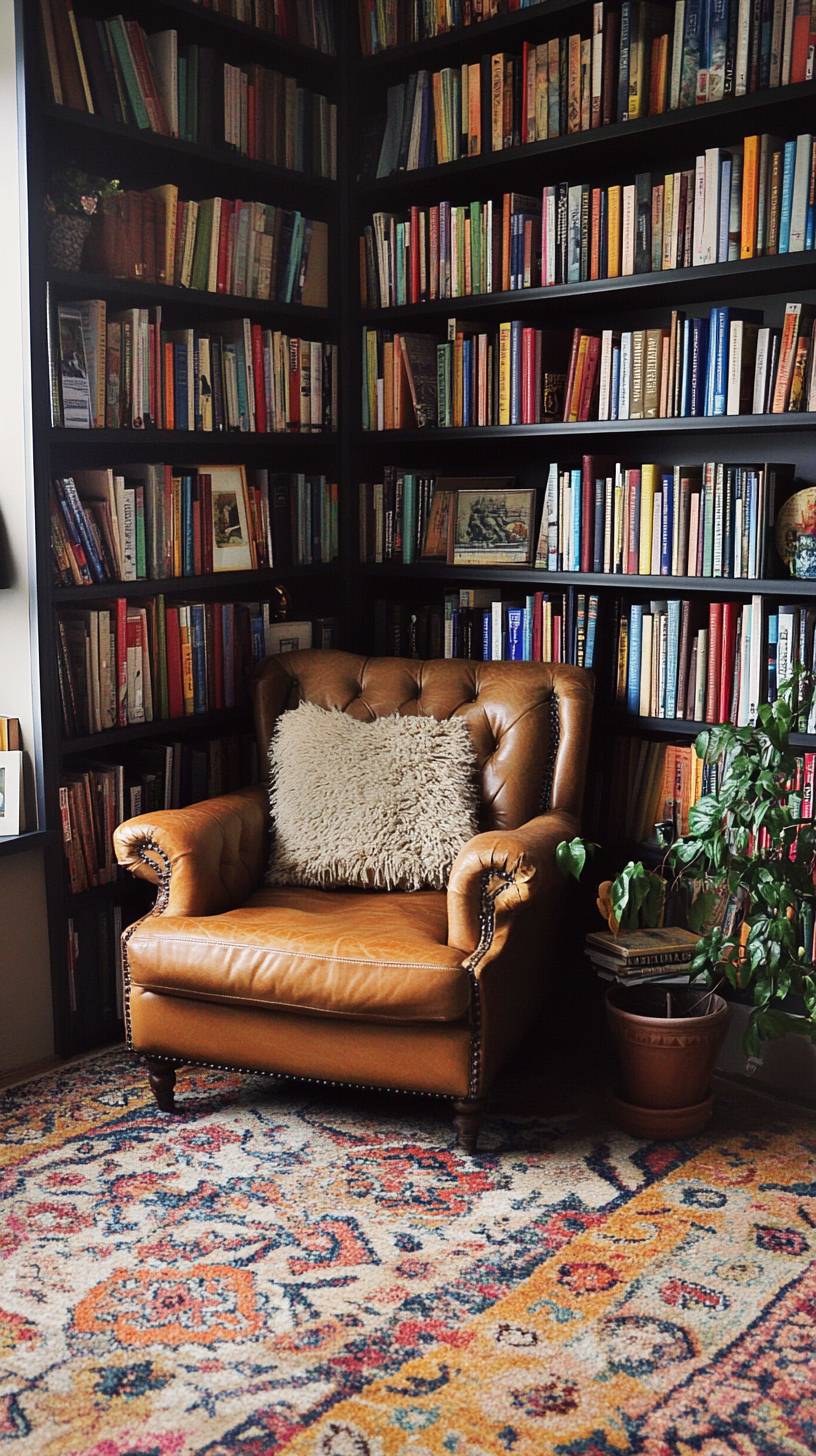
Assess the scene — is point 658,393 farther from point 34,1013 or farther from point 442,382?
point 34,1013

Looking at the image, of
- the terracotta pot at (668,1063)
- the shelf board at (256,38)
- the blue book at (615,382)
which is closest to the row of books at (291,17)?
the shelf board at (256,38)

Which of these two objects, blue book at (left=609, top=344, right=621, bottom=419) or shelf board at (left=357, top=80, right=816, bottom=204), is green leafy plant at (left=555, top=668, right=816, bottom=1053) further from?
shelf board at (left=357, top=80, right=816, bottom=204)

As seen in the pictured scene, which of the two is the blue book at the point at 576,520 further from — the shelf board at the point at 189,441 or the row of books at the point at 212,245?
the row of books at the point at 212,245

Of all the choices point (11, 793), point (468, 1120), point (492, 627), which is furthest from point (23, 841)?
point (492, 627)

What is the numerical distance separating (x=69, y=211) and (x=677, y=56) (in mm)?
1383

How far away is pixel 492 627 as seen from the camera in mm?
3779

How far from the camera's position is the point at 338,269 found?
3947mm

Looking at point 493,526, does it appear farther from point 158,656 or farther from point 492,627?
point 158,656

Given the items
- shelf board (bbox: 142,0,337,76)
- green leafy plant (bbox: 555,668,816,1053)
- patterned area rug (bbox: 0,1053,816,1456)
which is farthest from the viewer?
shelf board (bbox: 142,0,337,76)

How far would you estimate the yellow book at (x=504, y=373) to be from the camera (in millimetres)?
3635

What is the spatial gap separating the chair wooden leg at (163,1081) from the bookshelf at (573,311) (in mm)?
1225

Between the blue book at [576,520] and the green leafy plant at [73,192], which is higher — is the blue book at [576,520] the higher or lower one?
the lower one

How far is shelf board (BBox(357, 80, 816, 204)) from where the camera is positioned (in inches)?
120

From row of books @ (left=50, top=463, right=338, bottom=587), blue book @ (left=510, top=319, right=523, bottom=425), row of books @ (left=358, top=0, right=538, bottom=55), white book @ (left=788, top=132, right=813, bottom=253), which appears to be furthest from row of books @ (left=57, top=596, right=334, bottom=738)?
white book @ (left=788, top=132, right=813, bottom=253)
